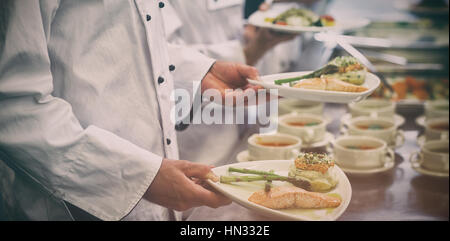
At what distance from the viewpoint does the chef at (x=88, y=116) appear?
1016 millimetres

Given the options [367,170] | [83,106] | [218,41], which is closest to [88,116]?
[83,106]

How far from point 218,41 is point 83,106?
1161 mm

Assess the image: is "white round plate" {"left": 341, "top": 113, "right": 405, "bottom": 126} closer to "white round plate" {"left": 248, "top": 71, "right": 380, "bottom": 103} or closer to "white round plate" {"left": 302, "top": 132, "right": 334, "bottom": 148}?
"white round plate" {"left": 302, "top": 132, "right": 334, "bottom": 148}

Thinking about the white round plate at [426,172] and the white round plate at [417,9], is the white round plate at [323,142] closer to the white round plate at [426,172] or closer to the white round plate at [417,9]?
the white round plate at [426,172]

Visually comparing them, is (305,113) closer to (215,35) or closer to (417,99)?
(215,35)

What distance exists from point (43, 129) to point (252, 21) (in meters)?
1.00

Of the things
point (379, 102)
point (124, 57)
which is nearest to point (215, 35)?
point (379, 102)

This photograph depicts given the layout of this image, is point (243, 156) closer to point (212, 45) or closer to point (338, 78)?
point (338, 78)

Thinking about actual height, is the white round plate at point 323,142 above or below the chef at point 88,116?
below

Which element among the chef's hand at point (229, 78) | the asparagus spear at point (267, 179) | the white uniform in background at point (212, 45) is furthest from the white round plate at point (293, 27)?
the asparagus spear at point (267, 179)

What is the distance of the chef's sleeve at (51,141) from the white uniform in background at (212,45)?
0.37 metres

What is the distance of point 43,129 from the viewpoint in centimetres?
103

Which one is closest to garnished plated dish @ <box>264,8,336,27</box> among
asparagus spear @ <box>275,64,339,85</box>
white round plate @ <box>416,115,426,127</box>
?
asparagus spear @ <box>275,64,339,85</box>

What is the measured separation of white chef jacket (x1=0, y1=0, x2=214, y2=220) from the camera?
1.02m
